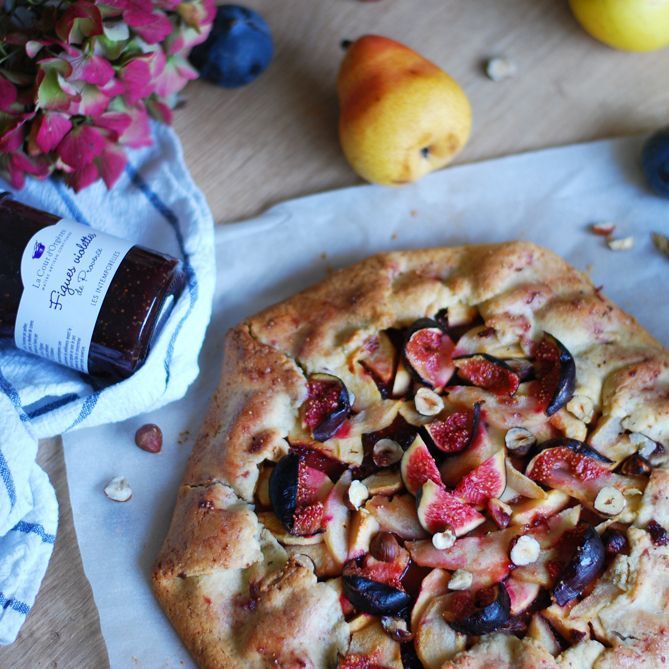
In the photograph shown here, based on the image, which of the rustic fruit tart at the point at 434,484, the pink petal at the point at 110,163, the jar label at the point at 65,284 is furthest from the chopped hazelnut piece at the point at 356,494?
the pink petal at the point at 110,163

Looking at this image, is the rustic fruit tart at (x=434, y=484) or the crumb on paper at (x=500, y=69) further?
the crumb on paper at (x=500, y=69)

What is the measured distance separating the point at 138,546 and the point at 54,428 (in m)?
0.40

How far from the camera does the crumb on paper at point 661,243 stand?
9.00ft

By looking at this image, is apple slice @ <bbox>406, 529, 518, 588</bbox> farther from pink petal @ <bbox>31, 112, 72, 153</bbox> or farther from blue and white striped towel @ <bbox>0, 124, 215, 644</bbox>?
pink petal @ <bbox>31, 112, 72, 153</bbox>

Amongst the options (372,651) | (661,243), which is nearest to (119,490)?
(372,651)

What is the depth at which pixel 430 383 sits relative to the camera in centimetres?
239

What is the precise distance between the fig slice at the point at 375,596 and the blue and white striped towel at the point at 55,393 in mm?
760

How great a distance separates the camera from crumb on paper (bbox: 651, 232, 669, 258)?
9.00 ft

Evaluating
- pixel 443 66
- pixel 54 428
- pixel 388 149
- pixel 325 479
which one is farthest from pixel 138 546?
pixel 443 66

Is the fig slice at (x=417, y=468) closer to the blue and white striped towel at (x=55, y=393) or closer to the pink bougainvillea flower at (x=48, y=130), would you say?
the blue and white striped towel at (x=55, y=393)

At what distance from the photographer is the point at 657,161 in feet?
8.85

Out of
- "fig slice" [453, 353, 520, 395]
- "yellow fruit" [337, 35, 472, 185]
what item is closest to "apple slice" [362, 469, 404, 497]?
"fig slice" [453, 353, 520, 395]

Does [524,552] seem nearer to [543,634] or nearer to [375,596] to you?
[543,634]

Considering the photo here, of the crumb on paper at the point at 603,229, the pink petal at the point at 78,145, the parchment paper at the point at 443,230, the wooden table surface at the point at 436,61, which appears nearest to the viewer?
the pink petal at the point at 78,145
